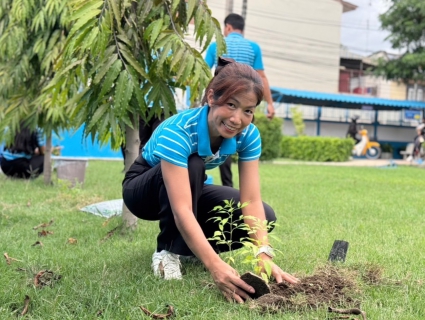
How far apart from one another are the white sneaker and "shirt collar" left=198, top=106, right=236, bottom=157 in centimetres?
58

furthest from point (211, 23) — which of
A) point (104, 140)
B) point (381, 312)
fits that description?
point (381, 312)

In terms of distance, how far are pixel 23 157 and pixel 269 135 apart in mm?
8568

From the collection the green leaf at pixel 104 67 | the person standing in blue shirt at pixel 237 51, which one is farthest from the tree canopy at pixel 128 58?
the person standing in blue shirt at pixel 237 51

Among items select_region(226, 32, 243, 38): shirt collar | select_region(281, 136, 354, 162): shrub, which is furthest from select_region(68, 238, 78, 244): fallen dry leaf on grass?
select_region(281, 136, 354, 162): shrub

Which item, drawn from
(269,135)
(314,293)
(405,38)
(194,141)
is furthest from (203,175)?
(405,38)

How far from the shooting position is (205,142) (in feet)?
8.06

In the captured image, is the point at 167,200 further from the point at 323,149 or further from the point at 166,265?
the point at 323,149

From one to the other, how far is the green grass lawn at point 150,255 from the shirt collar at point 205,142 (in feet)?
1.91

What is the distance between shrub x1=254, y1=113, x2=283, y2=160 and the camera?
15070mm

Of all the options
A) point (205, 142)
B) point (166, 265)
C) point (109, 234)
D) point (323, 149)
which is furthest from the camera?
point (323, 149)

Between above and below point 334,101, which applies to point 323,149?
below

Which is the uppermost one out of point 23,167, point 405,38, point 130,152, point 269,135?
point 405,38

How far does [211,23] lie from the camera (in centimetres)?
342

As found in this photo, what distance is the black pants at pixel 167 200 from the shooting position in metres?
2.58
